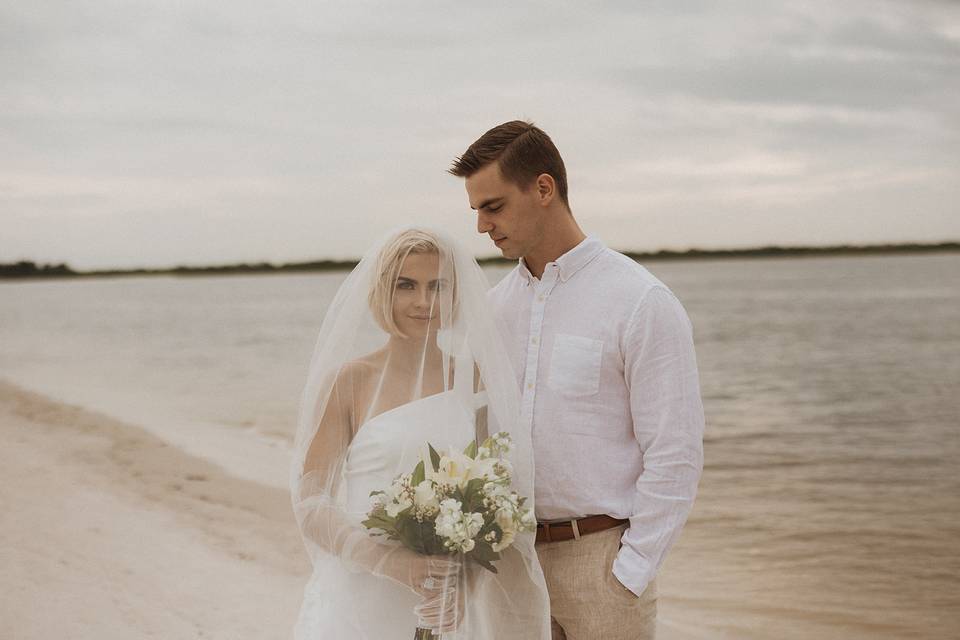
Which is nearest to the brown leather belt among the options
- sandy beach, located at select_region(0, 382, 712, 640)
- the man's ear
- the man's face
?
the man's face

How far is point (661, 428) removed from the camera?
2.70m

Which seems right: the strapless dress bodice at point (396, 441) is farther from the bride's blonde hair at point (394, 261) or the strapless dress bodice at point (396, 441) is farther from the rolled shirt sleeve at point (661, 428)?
the rolled shirt sleeve at point (661, 428)

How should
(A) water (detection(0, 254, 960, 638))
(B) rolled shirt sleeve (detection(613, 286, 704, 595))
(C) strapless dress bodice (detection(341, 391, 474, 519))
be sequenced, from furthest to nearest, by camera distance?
1. (A) water (detection(0, 254, 960, 638))
2. (C) strapless dress bodice (detection(341, 391, 474, 519))
3. (B) rolled shirt sleeve (detection(613, 286, 704, 595))

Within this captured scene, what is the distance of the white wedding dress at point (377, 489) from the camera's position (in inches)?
110

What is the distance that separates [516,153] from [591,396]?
814 mm

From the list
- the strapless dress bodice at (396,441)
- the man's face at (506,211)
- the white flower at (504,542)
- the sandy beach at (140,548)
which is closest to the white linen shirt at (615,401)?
the man's face at (506,211)

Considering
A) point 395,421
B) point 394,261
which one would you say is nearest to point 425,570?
point 395,421

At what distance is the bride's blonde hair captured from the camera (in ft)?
9.40

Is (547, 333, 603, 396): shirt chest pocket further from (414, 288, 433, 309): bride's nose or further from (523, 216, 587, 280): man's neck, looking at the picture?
(414, 288, 433, 309): bride's nose

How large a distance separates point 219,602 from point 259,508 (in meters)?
2.59

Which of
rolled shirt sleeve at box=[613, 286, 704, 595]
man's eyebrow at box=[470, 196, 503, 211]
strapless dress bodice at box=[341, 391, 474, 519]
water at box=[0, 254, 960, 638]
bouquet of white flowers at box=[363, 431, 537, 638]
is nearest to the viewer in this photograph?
bouquet of white flowers at box=[363, 431, 537, 638]

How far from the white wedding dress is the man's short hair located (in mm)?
750

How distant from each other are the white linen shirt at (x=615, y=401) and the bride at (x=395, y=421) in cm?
13

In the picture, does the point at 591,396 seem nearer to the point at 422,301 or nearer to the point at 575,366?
the point at 575,366
